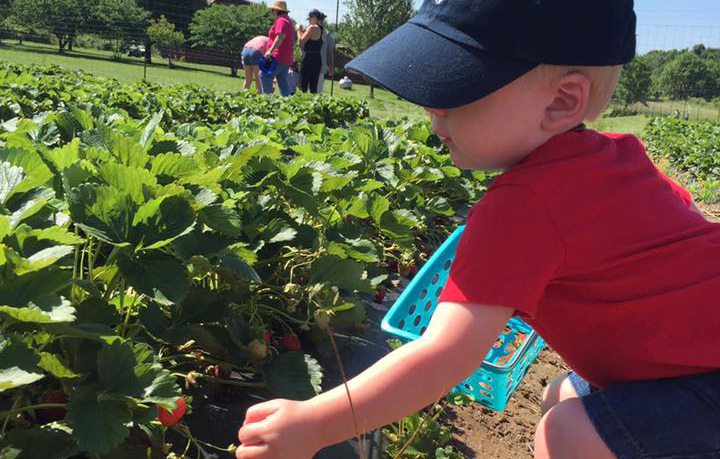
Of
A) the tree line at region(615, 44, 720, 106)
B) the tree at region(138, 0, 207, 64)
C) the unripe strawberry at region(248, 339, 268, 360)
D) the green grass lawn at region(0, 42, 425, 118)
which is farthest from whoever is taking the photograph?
the tree line at region(615, 44, 720, 106)

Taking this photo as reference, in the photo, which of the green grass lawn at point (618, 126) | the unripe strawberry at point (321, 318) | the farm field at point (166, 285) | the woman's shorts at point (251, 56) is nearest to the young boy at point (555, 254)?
the farm field at point (166, 285)

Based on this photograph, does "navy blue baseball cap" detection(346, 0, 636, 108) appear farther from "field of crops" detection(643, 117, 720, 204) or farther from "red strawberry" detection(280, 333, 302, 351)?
"field of crops" detection(643, 117, 720, 204)

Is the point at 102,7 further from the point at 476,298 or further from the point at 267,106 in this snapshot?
the point at 476,298

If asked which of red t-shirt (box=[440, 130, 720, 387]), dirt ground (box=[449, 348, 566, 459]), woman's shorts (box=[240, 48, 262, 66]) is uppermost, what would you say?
woman's shorts (box=[240, 48, 262, 66])

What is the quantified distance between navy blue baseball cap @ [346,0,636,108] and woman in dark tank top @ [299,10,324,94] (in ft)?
35.5

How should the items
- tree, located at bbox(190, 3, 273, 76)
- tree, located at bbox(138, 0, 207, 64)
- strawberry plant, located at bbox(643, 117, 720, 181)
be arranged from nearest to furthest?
strawberry plant, located at bbox(643, 117, 720, 181) → tree, located at bbox(190, 3, 273, 76) → tree, located at bbox(138, 0, 207, 64)

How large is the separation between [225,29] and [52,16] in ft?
36.6

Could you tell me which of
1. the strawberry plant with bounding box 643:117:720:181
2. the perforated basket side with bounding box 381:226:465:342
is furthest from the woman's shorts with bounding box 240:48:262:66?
the perforated basket side with bounding box 381:226:465:342

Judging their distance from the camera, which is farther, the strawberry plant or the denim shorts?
the strawberry plant

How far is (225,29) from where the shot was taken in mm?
47250

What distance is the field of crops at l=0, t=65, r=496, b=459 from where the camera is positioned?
132 centimetres

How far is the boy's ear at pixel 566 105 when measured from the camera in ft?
4.33

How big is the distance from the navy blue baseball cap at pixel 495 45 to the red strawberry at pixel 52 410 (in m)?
0.93

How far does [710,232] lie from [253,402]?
47.1 inches
